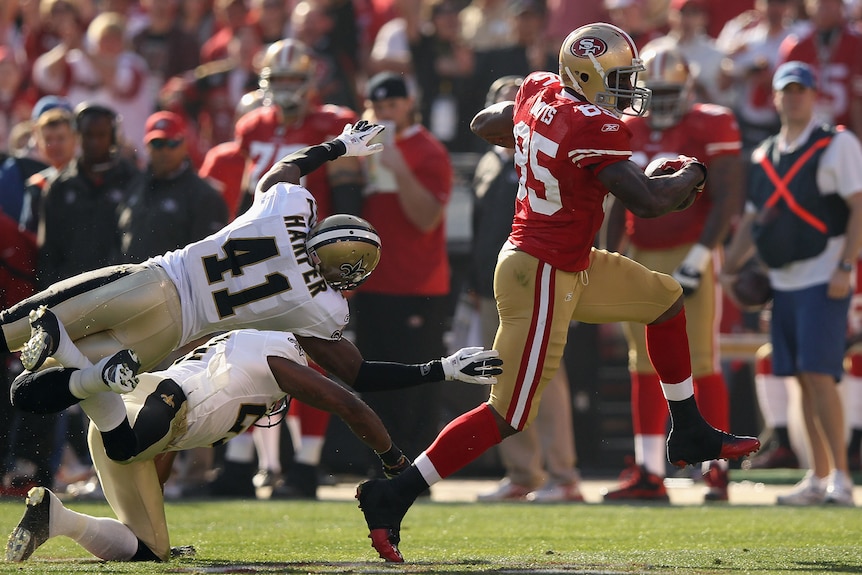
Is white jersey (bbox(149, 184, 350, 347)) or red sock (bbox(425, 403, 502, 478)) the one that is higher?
white jersey (bbox(149, 184, 350, 347))

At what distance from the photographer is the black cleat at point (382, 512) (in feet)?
18.7

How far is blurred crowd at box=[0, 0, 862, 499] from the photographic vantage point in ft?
28.7

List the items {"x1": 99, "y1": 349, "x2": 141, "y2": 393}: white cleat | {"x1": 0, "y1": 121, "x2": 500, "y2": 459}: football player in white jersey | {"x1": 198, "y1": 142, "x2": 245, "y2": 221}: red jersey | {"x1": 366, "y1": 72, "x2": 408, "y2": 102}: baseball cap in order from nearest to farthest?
1. {"x1": 99, "y1": 349, "x2": 141, "y2": 393}: white cleat
2. {"x1": 0, "y1": 121, "x2": 500, "y2": 459}: football player in white jersey
3. {"x1": 366, "y1": 72, "x2": 408, "y2": 102}: baseball cap
4. {"x1": 198, "y1": 142, "x2": 245, "y2": 221}: red jersey

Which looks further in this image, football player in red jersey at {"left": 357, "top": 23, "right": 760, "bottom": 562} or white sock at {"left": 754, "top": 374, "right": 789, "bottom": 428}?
white sock at {"left": 754, "top": 374, "right": 789, "bottom": 428}

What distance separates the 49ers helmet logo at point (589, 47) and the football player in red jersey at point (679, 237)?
8.04 feet

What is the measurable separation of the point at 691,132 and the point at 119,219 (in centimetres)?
324

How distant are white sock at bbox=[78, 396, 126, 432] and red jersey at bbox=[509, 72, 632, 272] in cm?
167

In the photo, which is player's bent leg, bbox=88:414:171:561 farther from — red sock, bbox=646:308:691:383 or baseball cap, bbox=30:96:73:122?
baseball cap, bbox=30:96:73:122

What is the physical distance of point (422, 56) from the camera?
37.3 feet

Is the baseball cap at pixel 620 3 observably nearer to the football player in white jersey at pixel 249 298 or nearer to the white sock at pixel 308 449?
the white sock at pixel 308 449

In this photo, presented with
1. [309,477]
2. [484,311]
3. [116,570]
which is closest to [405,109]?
[484,311]

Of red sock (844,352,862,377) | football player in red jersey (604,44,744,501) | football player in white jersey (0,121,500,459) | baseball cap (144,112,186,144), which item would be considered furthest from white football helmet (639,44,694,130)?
football player in white jersey (0,121,500,459)

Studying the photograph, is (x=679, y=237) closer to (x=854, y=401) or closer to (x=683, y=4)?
(x=854, y=401)

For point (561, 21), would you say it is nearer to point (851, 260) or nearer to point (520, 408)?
point (851, 260)
